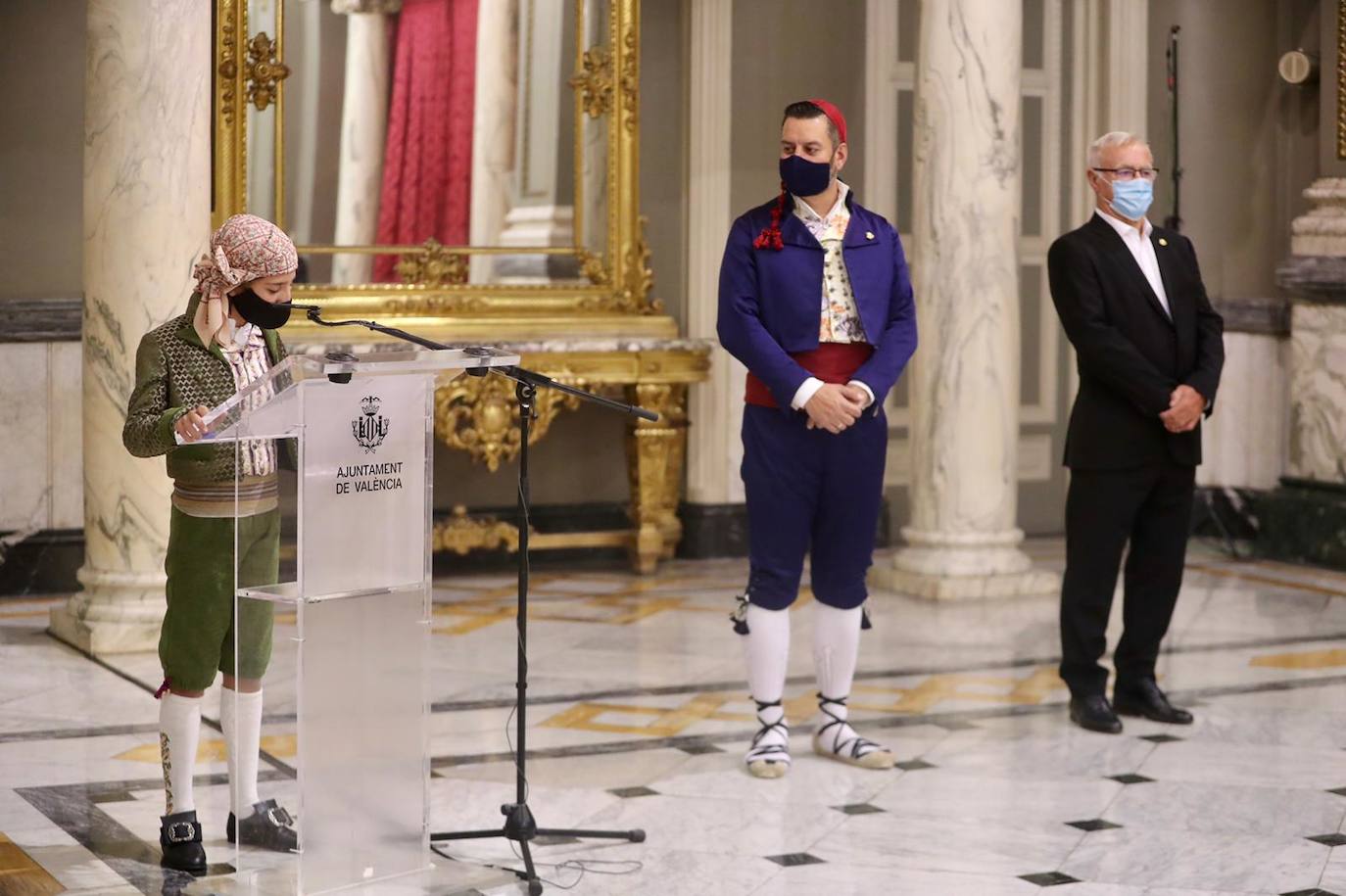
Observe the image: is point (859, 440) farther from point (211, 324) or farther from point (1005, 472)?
point (1005, 472)

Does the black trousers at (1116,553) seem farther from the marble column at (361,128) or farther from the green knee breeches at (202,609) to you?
the marble column at (361,128)

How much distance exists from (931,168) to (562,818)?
4.12 metres

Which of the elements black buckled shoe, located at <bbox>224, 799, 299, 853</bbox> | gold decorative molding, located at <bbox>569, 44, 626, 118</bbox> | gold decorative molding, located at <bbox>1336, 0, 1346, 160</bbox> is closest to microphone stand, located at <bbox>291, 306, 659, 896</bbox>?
black buckled shoe, located at <bbox>224, 799, 299, 853</bbox>

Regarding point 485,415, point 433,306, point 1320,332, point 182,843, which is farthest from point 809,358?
point 1320,332

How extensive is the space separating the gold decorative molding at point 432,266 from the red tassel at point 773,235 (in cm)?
361

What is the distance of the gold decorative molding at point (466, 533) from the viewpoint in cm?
854

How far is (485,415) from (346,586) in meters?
4.62

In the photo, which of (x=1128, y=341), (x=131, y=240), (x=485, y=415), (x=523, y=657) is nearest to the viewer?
(x=523, y=657)

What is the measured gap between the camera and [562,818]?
15.6ft

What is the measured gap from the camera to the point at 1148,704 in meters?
5.86

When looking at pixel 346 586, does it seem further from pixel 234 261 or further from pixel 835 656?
pixel 835 656

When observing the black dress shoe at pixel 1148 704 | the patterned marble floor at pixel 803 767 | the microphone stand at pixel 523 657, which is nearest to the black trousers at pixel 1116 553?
the black dress shoe at pixel 1148 704

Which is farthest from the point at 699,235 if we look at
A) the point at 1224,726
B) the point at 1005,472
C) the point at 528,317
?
the point at 1224,726

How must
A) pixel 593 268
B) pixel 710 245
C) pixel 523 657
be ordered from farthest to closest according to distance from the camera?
pixel 710 245 → pixel 593 268 → pixel 523 657
